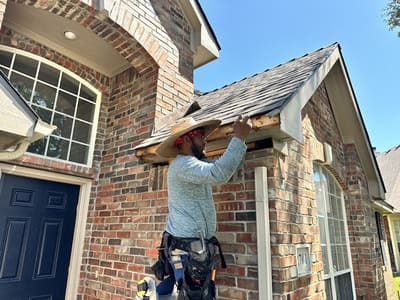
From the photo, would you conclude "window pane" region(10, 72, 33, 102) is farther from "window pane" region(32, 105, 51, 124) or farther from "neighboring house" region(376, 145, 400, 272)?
"neighboring house" region(376, 145, 400, 272)

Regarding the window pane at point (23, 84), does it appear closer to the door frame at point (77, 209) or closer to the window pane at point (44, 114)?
the window pane at point (44, 114)

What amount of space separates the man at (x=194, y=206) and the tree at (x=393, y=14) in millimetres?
7590

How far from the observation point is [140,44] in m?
4.11

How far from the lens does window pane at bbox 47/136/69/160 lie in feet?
13.2

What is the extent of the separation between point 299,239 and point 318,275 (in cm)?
63

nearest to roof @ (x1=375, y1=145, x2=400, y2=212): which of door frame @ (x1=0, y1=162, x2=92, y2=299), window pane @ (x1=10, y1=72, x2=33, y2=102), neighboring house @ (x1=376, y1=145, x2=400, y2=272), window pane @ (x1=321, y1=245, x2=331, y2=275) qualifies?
neighboring house @ (x1=376, y1=145, x2=400, y2=272)

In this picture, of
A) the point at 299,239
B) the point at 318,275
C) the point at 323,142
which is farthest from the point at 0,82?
the point at 323,142

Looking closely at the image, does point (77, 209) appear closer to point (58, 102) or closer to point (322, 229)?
point (58, 102)

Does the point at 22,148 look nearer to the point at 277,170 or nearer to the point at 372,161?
the point at 277,170

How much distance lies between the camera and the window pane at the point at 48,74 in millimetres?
4171

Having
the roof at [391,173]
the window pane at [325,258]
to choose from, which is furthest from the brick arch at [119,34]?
the roof at [391,173]

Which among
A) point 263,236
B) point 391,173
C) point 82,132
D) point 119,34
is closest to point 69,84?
point 82,132

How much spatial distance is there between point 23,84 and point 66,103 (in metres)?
0.65

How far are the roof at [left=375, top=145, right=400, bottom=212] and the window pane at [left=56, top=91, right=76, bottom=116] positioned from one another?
56.1 ft
